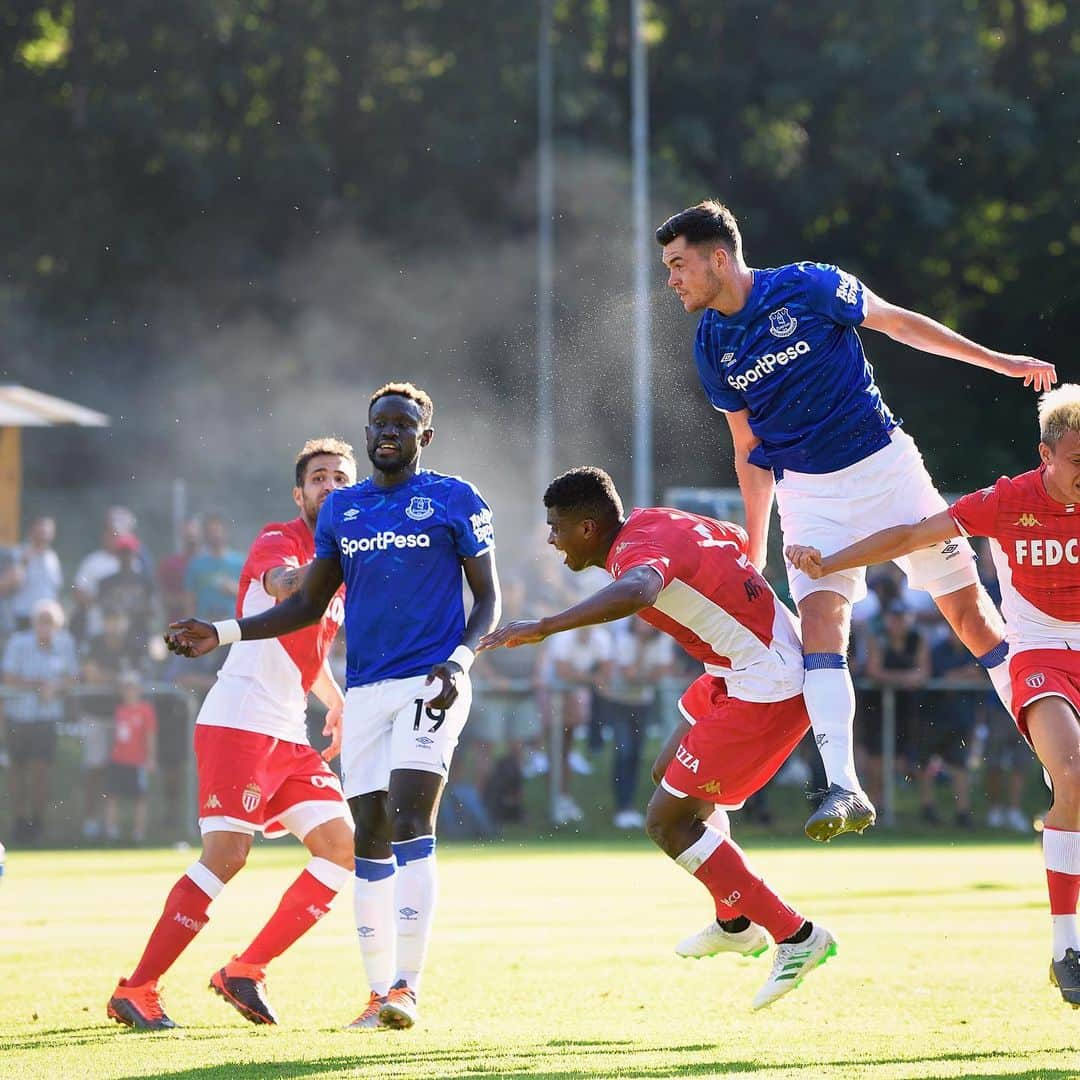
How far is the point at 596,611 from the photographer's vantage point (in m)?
7.59

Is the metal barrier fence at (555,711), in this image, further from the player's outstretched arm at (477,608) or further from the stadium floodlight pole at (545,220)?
the stadium floodlight pole at (545,220)

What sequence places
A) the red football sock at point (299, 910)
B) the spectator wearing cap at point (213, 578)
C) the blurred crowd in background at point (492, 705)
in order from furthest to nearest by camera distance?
the blurred crowd in background at point (492, 705)
the spectator wearing cap at point (213, 578)
the red football sock at point (299, 910)

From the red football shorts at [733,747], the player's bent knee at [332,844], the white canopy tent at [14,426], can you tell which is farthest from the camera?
the white canopy tent at [14,426]

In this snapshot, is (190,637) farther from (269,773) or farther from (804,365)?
(804,365)

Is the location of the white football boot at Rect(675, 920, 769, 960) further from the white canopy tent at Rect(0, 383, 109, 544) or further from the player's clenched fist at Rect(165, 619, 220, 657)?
the white canopy tent at Rect(0, 383, 109, 544)

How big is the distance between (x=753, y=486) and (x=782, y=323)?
0.80 metres

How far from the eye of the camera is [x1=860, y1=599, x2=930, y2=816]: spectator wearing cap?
821 inches

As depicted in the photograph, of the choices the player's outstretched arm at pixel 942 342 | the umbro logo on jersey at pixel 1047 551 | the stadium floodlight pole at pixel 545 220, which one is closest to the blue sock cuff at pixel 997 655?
the umbro logo on jersey at pixel 1047 551

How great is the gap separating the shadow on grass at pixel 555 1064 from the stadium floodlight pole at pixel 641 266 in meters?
22.8

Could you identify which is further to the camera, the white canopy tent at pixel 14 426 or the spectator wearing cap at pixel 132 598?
the white canopy tent at pixel 14 426

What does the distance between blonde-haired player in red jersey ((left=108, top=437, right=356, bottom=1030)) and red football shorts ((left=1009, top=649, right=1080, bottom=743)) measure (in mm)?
3057

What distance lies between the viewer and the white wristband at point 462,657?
798cm

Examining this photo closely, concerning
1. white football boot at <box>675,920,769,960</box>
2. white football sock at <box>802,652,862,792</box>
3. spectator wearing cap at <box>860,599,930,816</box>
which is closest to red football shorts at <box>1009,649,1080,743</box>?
white football sock at <box>802,652,862,792</box>

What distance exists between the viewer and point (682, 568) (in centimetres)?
815
